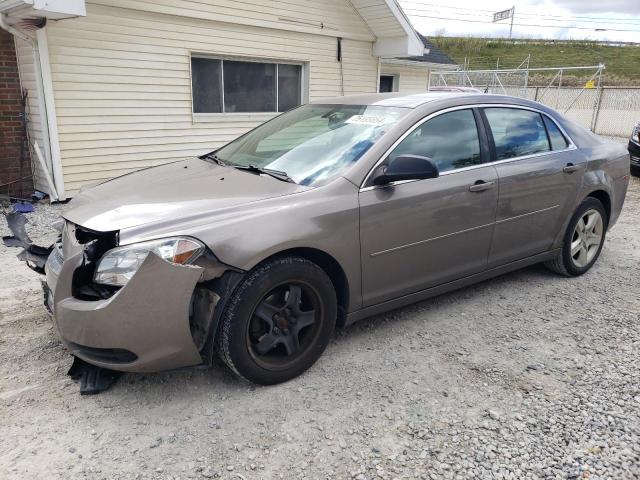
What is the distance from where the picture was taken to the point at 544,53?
1902 inches

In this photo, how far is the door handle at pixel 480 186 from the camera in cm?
369

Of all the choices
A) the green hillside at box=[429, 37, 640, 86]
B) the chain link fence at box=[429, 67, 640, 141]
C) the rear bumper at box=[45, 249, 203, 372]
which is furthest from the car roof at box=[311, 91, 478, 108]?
the green hillside at box=[429, 37, 640, 86]

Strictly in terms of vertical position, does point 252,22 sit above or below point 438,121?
above

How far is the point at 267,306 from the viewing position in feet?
9.47

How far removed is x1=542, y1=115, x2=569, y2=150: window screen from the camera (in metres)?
4.45

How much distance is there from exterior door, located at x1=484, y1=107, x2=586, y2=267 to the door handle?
0.15 m

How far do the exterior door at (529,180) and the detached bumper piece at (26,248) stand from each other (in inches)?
128

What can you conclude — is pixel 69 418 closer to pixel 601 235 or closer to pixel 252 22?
pixel 601 235

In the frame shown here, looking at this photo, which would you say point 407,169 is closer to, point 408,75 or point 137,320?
point 137,320

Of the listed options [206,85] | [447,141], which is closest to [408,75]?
[206,85]

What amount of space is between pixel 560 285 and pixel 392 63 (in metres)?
9.12

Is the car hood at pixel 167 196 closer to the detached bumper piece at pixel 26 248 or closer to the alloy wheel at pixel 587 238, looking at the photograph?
the detached bumper piece at pixel 26 248

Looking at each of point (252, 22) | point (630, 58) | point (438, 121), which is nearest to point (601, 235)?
point (438, 121)

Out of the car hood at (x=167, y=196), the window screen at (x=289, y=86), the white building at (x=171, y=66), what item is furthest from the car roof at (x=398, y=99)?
the window screen at (x=289, y=86)
